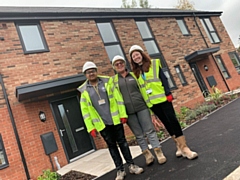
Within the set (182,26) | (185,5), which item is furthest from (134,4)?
(182,26)

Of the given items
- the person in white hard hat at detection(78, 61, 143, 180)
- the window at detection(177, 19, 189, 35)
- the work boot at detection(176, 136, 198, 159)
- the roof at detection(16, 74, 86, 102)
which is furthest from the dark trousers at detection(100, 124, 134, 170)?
the window at detection(177, 19, 189, 35)

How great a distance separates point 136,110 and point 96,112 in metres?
0.65

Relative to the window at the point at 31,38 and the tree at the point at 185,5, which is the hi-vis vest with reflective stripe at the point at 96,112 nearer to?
the window at the point at 31,38

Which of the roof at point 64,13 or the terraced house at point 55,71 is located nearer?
the terraced house at point 55,71

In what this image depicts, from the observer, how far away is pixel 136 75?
322cm

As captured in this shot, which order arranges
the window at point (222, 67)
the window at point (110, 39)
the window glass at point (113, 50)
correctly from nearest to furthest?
the window glass at point (113, 50) → the window at point (110, 39) → the window at point (222, 67)

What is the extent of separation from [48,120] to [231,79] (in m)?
11.5

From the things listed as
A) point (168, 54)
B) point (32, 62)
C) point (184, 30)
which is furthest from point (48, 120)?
point (184, 30)

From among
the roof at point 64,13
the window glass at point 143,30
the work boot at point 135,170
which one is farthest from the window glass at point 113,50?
the work boot at point 135,170

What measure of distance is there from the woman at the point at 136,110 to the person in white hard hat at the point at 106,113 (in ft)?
0.45

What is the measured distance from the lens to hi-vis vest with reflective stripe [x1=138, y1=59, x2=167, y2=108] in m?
3.01

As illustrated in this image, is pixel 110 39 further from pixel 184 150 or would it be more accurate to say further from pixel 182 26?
pixel 184 150

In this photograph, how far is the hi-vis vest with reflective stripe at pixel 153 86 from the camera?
3.01 meters

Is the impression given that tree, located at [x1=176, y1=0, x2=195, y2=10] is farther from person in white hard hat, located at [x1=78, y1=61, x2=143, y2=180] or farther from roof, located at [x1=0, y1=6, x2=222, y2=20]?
person in white hard hat, located at [x1=78, y1=61, x2=143, y2=180]
